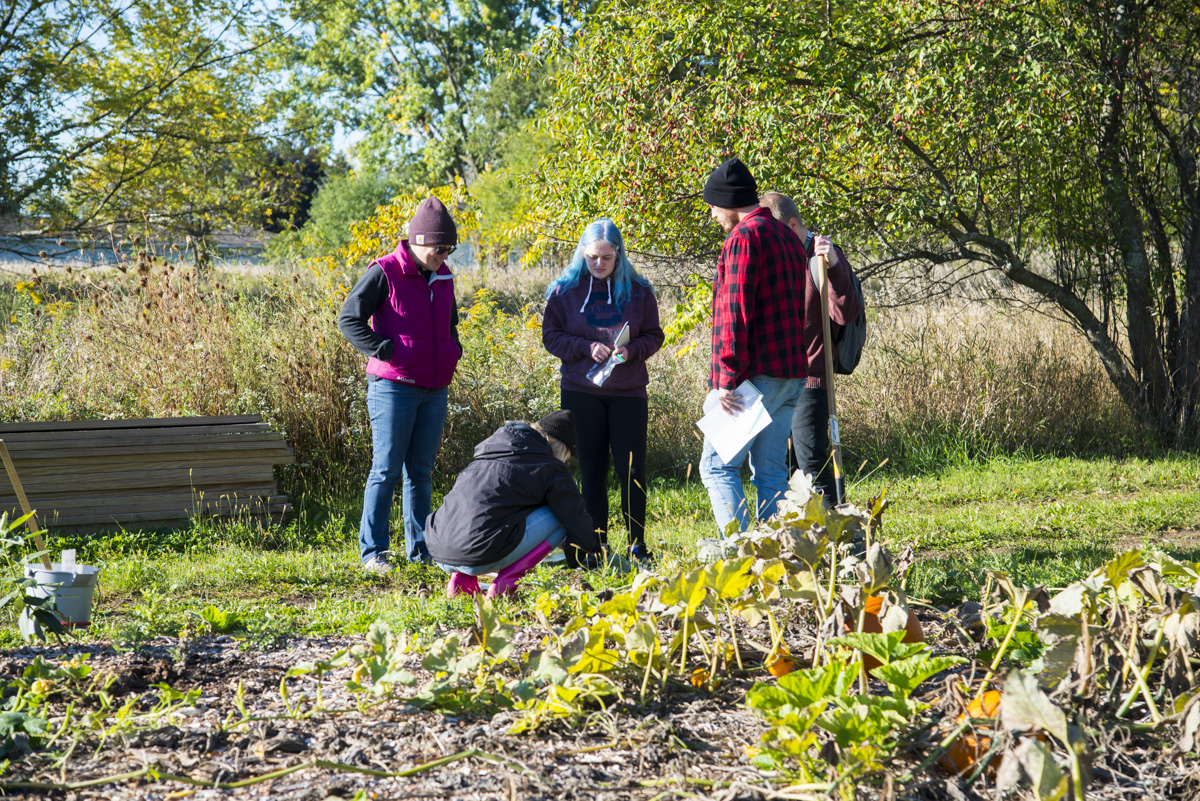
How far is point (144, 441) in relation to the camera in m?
5.74

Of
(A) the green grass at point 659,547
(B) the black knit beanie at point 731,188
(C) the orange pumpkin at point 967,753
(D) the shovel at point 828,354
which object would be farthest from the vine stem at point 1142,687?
(B) the black knit beanie at point 731,188

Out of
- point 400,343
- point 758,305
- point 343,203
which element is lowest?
point 400,343

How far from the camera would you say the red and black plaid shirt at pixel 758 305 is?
394 centimetres

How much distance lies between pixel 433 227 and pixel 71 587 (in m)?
2.40

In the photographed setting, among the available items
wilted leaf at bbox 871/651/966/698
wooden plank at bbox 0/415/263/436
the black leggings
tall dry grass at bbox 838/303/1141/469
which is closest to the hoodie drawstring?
the black leggings

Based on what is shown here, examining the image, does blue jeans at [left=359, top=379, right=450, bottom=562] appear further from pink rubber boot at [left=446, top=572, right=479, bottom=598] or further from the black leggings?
pink rubber boot at [left=446, top=572, right=479, bottom=598]

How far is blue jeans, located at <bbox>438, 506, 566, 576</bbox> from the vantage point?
3.73m

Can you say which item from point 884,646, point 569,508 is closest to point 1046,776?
point 884,646

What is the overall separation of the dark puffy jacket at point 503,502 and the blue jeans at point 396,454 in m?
1.10

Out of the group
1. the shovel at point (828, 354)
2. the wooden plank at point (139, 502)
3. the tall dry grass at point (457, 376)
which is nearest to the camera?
the shovel at point (828, 354)

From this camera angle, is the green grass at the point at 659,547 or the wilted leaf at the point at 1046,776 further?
the green grass at the point at 659,547

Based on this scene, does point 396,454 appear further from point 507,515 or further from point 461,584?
point 507,515

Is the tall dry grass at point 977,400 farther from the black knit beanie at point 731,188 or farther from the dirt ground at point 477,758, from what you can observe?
the dirt ground at point 477,758

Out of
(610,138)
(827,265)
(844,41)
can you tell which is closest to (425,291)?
A: (827,265)
